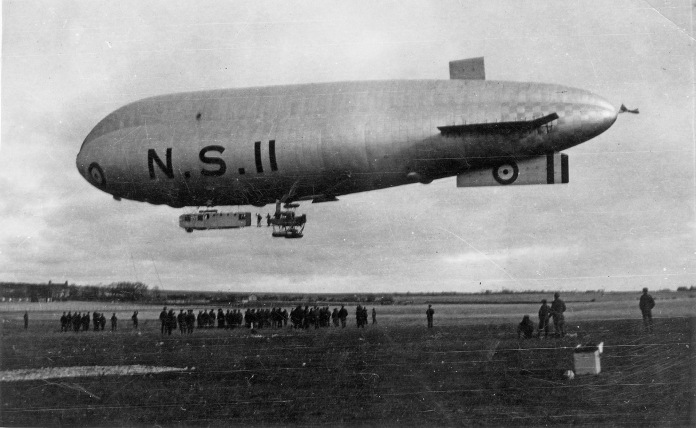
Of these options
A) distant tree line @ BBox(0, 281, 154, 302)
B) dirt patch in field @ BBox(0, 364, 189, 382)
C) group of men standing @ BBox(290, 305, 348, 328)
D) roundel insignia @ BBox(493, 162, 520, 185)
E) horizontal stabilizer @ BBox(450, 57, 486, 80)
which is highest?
horizontal stabilizer @ BBox(450, 57, 486, 80)

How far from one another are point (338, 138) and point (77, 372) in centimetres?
829

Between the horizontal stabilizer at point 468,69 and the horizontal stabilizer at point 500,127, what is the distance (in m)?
1.43

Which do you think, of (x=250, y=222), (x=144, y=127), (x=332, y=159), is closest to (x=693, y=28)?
(x=332, y=159)

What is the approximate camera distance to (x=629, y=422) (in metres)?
9.48

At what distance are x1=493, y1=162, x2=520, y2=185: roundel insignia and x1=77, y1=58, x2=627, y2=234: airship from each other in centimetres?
3

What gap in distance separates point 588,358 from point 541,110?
5.88 m

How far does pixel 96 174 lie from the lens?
19.0m

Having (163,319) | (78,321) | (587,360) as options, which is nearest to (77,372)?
(163,319)

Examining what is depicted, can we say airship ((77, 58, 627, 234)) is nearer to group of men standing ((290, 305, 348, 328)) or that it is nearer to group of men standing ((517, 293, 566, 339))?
group of men standing ((517, 293, 566, 339))

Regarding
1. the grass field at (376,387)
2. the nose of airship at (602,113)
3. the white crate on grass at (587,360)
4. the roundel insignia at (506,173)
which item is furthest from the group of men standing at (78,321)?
the nose of airship at (602,113)

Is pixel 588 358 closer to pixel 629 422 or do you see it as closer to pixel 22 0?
pixel 629 422

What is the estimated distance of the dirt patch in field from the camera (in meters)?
13.1

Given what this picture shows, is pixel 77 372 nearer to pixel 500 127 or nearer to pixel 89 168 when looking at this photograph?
pixel 89 168

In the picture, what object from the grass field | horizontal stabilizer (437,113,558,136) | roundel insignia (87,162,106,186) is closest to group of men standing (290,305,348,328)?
the grass field
